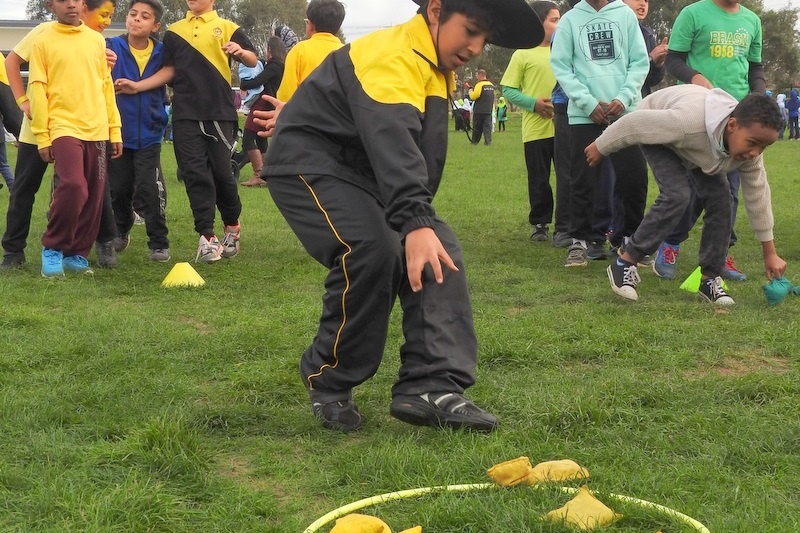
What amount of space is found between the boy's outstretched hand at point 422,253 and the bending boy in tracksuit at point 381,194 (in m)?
0.11

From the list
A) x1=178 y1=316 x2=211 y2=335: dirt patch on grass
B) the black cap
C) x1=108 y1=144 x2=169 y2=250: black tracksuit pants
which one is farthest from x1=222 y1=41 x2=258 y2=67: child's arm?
the black cap

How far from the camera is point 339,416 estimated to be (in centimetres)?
359

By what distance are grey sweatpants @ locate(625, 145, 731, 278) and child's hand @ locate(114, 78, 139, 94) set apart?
3828 mm

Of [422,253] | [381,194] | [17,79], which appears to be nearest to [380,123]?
[381,194]

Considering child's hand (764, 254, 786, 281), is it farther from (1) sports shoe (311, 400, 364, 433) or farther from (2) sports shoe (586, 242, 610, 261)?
(1) sports shoe (311, 400, 364, 433)

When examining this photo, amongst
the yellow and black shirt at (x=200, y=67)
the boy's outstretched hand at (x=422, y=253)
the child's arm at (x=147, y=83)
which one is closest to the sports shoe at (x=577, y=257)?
the yellow and black shirt at (x=200, y=67)

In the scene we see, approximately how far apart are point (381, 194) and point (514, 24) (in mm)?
790

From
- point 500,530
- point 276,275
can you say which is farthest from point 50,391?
point 276,275

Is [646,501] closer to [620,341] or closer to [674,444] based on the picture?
[674,444]

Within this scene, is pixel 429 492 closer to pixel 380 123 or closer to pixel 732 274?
pixel 380 123

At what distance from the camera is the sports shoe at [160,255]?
741cm

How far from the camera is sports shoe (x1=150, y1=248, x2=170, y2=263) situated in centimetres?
741

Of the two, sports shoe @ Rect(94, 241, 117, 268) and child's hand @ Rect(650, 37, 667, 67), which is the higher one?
child's hand @ Rect(650, 37, 667, 67)

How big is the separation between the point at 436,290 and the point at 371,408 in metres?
0.65
